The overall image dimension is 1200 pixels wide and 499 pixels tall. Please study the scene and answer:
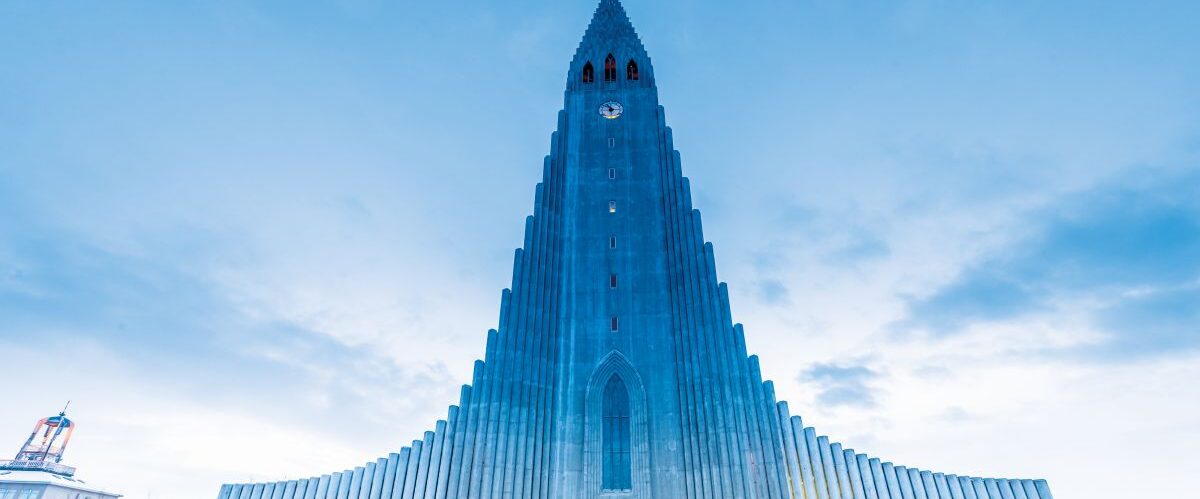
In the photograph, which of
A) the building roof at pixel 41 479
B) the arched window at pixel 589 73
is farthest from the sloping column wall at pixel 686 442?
the building roof at pixel 41 479

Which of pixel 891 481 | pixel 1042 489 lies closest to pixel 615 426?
pixel 891 481

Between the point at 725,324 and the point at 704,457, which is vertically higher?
the point at 725,324

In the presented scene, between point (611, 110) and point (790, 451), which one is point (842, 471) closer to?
point (790, 451)

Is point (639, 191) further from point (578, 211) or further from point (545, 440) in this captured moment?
point (545, 440)

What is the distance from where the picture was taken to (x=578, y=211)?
3472cm

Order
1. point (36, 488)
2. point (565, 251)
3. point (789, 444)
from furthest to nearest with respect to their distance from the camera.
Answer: point (36, 488)
point (565, 251)
point (789, 444)

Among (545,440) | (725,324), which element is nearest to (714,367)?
(725,324)

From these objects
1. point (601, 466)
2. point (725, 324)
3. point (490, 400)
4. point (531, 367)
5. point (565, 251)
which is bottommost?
point (601, 466)

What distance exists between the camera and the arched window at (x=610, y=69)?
4144 centimetres

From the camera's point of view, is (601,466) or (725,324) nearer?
(601,466)

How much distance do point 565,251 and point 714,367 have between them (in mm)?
10987

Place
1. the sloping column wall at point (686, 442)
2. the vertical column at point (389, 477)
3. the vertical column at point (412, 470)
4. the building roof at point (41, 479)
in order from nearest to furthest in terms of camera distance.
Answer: the sloping column wall at point (686, 442) < the vertical column at point (412, 470) < the vertical column at point (389, 477) < the building roof at point (41, 479)

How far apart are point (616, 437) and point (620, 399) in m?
1.91

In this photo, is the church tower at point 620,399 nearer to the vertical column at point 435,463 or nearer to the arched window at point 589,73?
the vertical column at point 435,463
